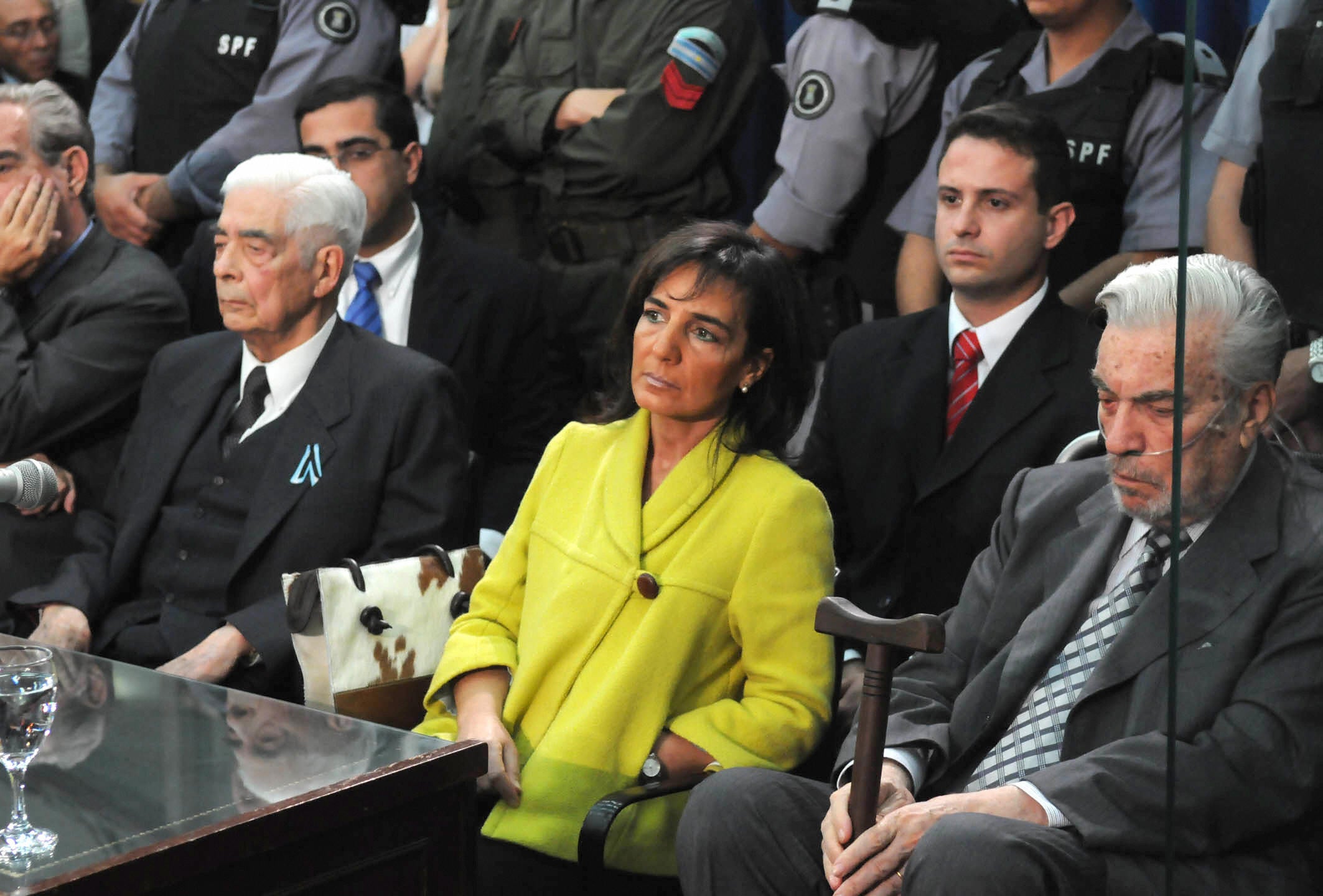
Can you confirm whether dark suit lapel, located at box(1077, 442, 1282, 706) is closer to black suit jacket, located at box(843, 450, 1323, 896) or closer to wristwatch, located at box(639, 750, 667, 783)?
black suit jacket, located at box(843, 450, 1323, 896)

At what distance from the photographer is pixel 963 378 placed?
2814mm

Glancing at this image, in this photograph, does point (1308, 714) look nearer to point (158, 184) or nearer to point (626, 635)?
point (626, 635)

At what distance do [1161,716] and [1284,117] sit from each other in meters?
0.67

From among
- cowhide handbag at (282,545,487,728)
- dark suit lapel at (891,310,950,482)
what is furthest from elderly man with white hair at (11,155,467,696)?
dark suit lapel at (891,310,950,482)

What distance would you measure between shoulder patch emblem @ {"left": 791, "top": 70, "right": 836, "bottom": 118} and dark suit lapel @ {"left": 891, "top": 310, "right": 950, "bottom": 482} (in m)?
0.73

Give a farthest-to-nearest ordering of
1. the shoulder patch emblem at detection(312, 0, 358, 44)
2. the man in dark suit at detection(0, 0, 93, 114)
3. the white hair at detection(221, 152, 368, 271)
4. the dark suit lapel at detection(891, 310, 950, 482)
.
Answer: the man in dark suit at detection(0, 0, 93, 114)
the shoulder patch emblem at detection(312, 0, 358, 44)
the white hair at detection(221, 152, 368, 271)
the dark suit lapel at detection(891, 310, 950, 482)

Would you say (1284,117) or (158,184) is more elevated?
(1284,117)

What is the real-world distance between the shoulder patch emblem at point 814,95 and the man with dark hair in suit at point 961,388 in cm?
51

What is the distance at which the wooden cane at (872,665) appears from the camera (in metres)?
1.68

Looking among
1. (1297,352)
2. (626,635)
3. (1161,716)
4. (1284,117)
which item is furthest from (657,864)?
(1284,117)

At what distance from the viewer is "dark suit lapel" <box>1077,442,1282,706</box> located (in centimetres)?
146

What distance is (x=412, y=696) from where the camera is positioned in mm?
2539

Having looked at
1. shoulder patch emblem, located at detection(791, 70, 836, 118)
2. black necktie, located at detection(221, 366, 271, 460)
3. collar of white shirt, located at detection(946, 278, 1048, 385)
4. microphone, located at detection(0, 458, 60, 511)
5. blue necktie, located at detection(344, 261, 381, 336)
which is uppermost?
shoulder patch emblem, located at detection(791, 70, 836, 118)

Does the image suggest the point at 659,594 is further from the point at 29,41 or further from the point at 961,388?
the point at 29,41
